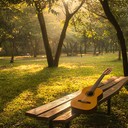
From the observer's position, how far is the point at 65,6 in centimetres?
2017

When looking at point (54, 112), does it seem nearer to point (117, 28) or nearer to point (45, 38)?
point (117, 28)

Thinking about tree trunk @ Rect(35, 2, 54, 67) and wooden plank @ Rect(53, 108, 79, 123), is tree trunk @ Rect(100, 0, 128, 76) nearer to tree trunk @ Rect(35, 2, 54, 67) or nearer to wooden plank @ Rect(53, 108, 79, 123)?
wooden plank @ Rect(53, 108, 79, 123)

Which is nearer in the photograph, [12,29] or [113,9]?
[113,9]

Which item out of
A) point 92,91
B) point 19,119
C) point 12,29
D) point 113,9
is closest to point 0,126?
point 19,119

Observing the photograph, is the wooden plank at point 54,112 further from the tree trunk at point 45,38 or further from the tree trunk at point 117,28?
the tree trunk at point 45,38

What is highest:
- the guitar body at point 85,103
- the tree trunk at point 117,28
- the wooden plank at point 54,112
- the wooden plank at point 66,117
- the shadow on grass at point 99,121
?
the tree trunk at point 117,28

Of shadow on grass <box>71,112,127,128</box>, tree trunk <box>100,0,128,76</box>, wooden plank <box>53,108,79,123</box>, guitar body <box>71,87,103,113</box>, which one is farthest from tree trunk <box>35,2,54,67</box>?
wooden plank <box>53,108,79,123</box>

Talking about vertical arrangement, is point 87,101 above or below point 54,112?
above

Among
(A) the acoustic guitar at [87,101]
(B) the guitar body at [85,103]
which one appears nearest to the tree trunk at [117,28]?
(A) the acoustic guitar at [87,101]

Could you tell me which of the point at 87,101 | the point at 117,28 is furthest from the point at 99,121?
the point at 117,28

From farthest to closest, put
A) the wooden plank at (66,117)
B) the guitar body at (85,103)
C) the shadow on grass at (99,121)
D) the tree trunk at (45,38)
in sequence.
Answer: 1. the tree trunk at (45,38)
2. the shadow on grass at (99,121)
3. the guitar body at (85,103)
4. the wooden plank at (66,117)

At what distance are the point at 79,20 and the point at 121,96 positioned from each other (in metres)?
12.4

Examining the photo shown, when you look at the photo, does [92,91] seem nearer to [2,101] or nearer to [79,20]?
[2,101]

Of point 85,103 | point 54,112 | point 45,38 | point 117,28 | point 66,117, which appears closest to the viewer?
point 66,117
